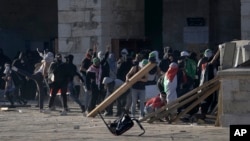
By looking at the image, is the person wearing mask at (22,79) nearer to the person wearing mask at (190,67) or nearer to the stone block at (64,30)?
the stone block at (64,30)

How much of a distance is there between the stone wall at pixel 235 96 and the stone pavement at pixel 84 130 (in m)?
0.32

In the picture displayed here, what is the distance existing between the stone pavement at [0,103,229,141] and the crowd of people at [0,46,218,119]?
752mm

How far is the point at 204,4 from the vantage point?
3584 cm

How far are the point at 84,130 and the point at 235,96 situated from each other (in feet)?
10.7

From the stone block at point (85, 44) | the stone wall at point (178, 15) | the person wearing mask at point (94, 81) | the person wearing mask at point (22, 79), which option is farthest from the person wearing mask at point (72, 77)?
the stone wall at point (178, 15)

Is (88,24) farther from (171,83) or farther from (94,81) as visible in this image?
(171,83)

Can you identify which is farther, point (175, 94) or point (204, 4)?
point (204, 4)

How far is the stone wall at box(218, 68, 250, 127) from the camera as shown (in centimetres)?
2081

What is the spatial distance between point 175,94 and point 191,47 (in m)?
Result: 12.1

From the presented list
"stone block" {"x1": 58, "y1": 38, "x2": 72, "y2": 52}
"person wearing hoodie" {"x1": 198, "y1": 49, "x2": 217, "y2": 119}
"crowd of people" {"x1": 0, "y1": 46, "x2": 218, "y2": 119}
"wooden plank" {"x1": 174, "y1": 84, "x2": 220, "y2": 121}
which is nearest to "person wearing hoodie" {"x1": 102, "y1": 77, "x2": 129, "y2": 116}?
"crowd of people" {"x1": 0, "y1": 46, "x2": 218, "y2": 119}

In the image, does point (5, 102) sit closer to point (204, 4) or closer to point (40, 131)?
point (204, 4)

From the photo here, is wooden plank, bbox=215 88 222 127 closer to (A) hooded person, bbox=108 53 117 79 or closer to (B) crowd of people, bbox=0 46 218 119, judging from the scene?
(B) crowd of people, bbox=0 46 218 119

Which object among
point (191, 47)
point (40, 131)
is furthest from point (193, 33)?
point (40, 131)

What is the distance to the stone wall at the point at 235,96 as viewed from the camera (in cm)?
2081
